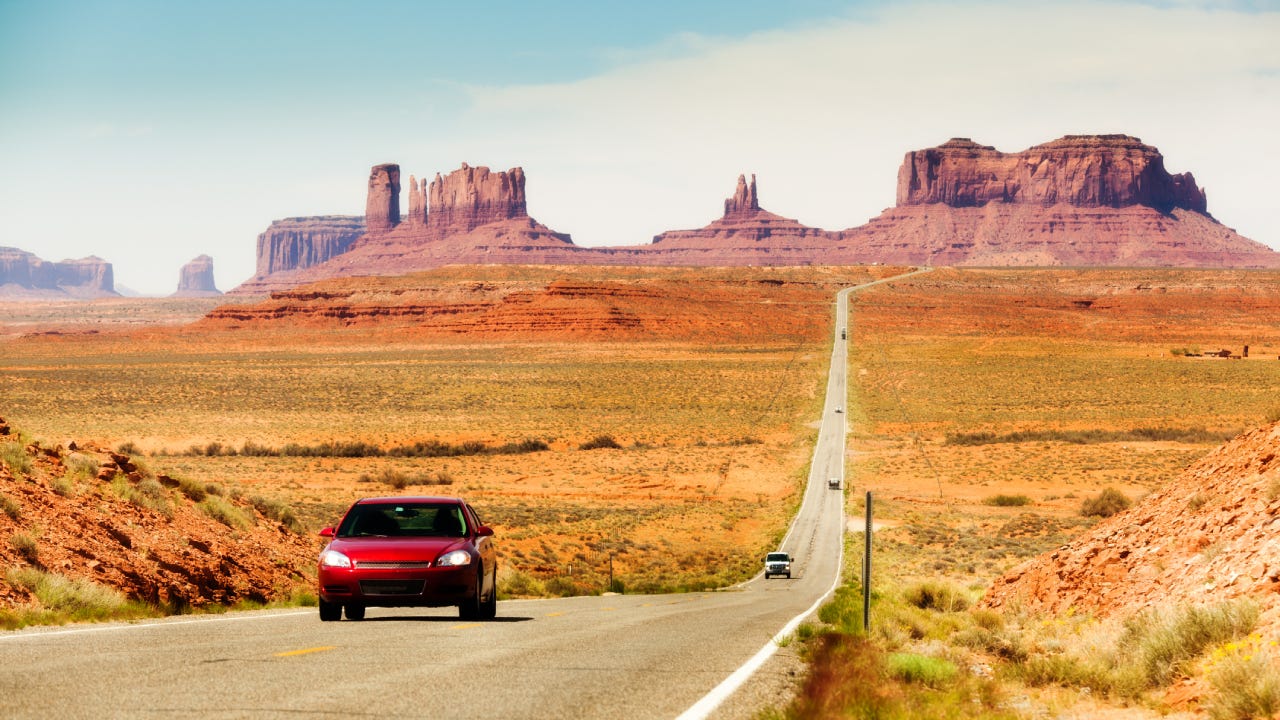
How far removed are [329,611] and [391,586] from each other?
918 mm

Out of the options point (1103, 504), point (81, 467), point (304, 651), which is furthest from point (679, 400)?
point (304, 651)

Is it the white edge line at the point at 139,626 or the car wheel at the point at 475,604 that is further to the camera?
the car wheel at the point at 475,604

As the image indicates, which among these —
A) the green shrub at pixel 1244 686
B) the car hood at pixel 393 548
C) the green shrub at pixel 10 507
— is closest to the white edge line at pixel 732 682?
the green shrub at pixel 1244 686

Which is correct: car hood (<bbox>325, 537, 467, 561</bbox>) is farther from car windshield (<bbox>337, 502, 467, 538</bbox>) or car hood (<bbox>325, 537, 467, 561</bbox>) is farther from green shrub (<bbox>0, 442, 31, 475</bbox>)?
green shrub (<bbox>0, 442, 31, 475</bbox>)

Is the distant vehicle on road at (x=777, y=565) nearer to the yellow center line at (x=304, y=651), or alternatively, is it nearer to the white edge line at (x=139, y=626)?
the white edge line at (x=139, y=626)

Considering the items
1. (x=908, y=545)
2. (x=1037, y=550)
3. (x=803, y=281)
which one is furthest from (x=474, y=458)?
(x=803, y=281)

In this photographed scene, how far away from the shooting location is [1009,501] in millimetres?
52562

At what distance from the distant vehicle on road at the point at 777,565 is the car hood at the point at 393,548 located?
78.2 feet

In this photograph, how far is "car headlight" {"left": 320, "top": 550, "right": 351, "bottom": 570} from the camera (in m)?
13.8

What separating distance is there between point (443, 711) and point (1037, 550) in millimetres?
34479

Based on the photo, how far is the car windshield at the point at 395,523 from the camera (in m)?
14.5

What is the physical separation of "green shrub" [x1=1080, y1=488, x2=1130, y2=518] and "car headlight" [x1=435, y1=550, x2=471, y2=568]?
38.8 meters

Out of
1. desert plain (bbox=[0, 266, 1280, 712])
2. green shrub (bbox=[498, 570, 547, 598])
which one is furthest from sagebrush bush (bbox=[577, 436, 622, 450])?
green shrub (bbox=[498, 570, 547, 598])

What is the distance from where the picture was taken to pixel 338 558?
13.8 m
